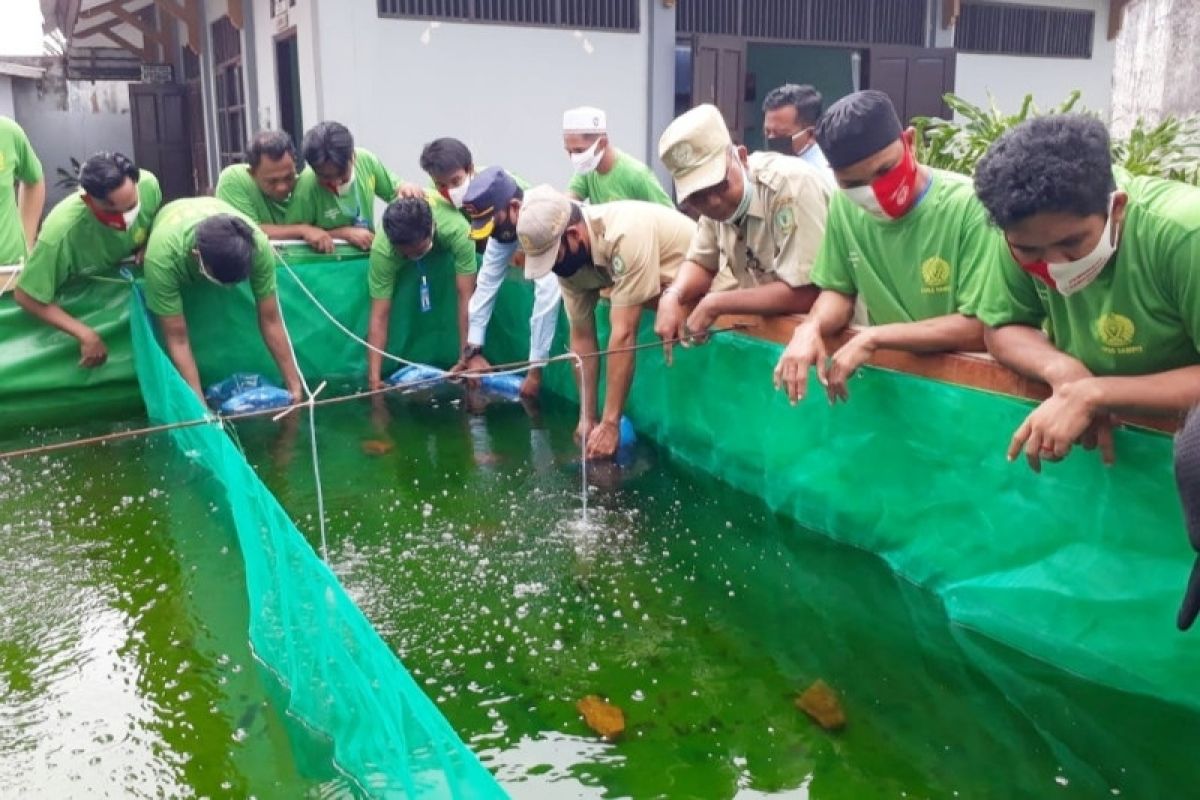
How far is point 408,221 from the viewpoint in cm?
529

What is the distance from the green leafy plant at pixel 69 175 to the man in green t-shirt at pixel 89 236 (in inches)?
369

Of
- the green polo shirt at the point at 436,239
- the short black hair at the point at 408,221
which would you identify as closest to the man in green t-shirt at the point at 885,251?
the short black hair at the point at 408,221

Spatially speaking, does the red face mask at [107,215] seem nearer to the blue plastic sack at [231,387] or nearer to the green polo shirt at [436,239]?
the blue plastic sack at [231,387]

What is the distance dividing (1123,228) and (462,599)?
85.9 inches

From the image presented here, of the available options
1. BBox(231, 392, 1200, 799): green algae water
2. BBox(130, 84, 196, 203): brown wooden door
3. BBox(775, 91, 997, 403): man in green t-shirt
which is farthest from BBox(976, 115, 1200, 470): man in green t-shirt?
BBox(130, 84, 196, 203): brown wooden door

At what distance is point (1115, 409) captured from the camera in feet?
7.23

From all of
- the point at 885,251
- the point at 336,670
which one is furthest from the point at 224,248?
the point at 885,251

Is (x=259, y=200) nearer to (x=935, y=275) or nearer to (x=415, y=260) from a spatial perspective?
(x=415, y=260)

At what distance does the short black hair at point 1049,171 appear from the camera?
193 cm

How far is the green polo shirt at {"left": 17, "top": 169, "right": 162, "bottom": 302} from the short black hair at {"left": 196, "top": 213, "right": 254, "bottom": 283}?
2.76ft

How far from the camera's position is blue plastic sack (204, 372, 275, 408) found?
18.5 feet

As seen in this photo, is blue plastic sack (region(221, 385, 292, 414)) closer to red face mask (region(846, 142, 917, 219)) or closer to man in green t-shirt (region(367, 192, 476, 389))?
man in green t-shirt (region(367, 192, 476, 389))

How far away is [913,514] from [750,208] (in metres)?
1.23

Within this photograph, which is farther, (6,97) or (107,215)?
(6,97)
